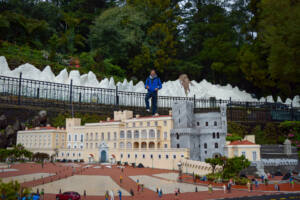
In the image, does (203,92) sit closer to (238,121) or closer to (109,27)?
(238,121)

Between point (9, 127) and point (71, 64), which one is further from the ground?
point (71, 64)

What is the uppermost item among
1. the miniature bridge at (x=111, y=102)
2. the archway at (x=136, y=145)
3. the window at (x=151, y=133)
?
the miniature bridge at (x=111, y=102)

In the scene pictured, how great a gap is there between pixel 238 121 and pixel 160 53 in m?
25.7

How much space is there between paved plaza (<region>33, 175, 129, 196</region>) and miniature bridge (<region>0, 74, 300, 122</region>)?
56.9 feet

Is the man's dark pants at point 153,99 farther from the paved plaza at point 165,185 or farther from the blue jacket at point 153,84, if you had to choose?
the paved plaza at point 165,185

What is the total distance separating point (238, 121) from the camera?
55281 millimetres

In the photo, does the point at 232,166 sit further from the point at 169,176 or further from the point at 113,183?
the point at 113,183

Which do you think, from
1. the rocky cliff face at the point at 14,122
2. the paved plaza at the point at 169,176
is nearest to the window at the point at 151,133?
→ the paved plaza at the point at 169,176

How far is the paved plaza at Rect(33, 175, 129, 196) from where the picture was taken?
30389mm

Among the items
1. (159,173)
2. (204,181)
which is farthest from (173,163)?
(204,181)

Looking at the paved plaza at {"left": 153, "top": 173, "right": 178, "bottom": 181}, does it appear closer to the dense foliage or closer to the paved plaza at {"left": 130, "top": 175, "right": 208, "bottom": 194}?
the paved plaza at {"left": 130, "top": 175, "right": 208, "bottom": 194}

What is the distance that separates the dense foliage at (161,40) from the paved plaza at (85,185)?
110ft

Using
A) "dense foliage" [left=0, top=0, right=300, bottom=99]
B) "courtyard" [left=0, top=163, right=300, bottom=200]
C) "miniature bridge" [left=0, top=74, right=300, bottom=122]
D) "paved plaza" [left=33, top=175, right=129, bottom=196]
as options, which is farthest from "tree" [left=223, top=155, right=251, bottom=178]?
"dense foliage" [left=0, top=0, right=300, bottom=99]

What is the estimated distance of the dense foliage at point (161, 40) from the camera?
63.2 m
